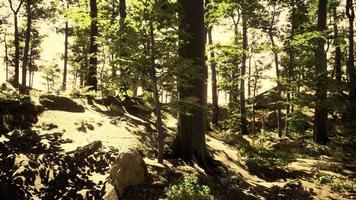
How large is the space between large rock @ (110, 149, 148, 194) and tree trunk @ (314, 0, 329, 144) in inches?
355

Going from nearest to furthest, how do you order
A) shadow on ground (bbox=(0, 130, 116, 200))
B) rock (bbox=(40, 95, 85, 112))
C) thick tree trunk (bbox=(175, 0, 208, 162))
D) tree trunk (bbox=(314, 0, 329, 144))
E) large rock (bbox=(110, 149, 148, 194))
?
shadow on ground (bbox=(0, 130, 116, 200)), large rock (bbox=(110, 149, 148, 194)), thick tree trunk (bbox=(175, 0, 208, 162)), rock (bbox=(40, 95, 85, 112)), tree trunk (bbox=(314, 0, 329, 144))

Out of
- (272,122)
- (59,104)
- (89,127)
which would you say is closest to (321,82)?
(89,127)

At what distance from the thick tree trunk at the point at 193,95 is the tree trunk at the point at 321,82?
19.1ft

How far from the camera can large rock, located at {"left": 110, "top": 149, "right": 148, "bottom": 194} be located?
7.84 meters

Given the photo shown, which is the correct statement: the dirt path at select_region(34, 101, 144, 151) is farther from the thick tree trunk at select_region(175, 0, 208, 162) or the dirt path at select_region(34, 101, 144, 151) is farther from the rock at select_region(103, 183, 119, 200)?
the rock at select_region(103, 183, 119, 200)

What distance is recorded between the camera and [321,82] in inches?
569

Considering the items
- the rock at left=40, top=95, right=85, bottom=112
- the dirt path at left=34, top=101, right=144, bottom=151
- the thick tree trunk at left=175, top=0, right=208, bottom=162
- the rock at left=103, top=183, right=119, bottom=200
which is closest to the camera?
the rock at left=103, top=183, right=119, bottom=200

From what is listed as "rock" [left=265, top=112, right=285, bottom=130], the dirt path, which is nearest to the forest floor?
the dirt path

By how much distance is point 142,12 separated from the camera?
9031 mm

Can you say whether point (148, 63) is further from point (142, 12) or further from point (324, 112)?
point (324, 112)

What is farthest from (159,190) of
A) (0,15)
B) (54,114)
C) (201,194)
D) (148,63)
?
(0,15)

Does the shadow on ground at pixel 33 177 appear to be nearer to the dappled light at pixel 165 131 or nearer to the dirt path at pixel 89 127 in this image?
the dappled light at pixel 165 131

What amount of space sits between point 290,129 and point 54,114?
19.0 m

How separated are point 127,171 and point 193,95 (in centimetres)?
367
